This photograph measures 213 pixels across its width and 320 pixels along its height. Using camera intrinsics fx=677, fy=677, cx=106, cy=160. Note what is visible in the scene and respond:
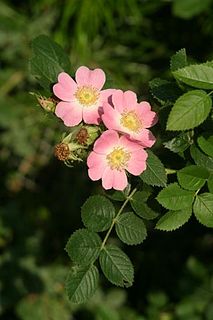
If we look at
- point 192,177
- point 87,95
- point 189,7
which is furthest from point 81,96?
point 189,7

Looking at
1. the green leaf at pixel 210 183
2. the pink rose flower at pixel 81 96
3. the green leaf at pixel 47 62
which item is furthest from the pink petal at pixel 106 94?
the green leaf at pixel 210 183

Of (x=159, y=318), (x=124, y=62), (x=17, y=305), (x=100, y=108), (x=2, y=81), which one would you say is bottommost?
(x=159, y=318)

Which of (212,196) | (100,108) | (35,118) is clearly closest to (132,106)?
(100,108)

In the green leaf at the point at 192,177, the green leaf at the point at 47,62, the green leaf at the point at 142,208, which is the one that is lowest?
the green leaf at the point at 142,208

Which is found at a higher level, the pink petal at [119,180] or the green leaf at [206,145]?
the pink petal at [119,180]

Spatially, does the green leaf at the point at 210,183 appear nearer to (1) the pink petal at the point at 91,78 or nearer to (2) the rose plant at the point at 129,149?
(2) the rose plant at the point at 129,149

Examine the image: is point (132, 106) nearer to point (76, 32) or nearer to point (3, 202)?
point (76, 32)

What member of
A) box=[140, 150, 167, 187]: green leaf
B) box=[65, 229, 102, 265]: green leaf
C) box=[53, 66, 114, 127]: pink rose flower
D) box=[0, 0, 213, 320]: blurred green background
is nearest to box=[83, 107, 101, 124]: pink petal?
box=[53, 66, 114, 127]: pink rose flower
